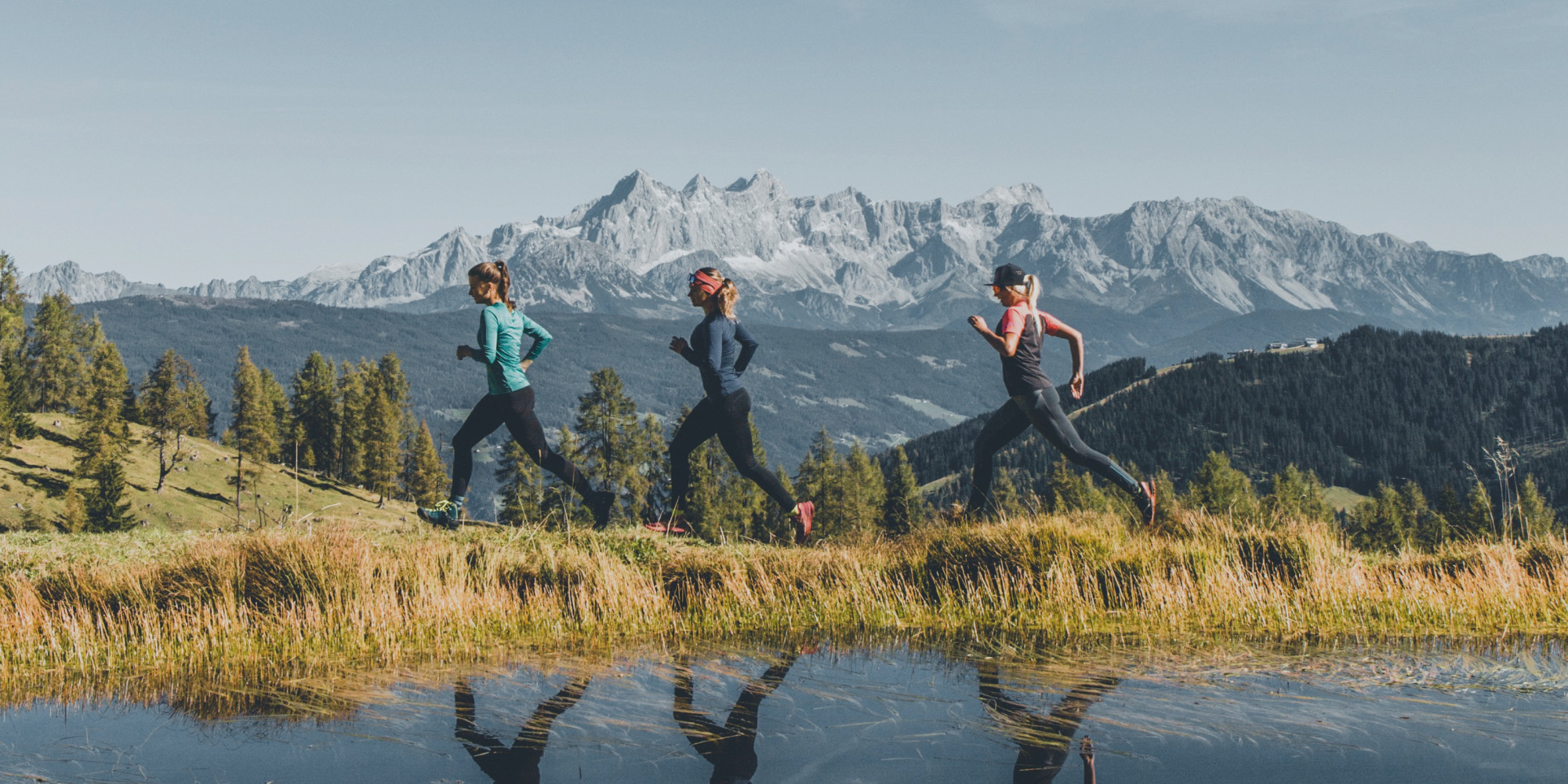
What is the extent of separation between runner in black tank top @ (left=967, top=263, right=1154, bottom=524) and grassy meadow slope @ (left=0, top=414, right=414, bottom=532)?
206 feet

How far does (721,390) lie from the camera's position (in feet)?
39.0

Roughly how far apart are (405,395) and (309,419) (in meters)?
11.5

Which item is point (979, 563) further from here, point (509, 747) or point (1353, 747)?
point (509, 747)

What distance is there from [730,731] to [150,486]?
91860mm

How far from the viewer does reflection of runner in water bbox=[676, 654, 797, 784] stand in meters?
4.94

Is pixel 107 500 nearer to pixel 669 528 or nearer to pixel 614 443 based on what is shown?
pixel 614 443

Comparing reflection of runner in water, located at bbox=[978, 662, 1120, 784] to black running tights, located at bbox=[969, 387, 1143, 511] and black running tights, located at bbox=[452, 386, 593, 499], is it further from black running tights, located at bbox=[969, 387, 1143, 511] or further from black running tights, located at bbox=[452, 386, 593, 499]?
black running tights, located at bbox=[452, 386, 593, 499]

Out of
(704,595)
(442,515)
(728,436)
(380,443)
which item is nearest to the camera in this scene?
(704,595)

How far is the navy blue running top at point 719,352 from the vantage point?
11.9 meters

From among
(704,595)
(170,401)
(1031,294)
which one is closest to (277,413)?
(170,401)

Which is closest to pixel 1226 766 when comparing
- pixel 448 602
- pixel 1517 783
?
pixel 1517 783

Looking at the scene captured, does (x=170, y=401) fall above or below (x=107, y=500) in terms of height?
above

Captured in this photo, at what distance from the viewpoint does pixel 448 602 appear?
8.64 m

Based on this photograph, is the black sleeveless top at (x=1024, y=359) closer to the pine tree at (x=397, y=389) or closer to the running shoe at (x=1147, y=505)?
the running shoe at (x=1147, y=505)
